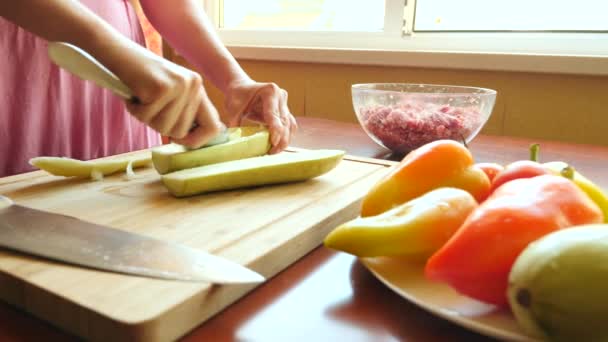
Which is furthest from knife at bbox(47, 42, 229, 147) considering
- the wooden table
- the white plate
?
the white plate

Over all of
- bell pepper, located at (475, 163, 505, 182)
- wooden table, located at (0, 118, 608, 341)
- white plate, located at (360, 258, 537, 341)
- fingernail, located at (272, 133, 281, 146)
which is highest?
bell pepper, located at (475, 163, 505, 182)

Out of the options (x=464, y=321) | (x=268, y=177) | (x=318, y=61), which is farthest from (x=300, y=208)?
(x=318, y=61)

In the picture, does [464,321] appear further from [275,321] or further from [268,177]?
[268,177]

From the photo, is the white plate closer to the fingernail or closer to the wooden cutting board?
the wooden cutting board

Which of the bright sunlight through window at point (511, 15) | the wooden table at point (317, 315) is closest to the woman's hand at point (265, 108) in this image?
the wooden table at point (317, 315)

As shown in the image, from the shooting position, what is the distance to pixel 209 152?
2.43 feet

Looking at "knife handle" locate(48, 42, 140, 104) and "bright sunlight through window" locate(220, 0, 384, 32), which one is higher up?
"bright sunlight through window" locate(220, 0, 384, 32)

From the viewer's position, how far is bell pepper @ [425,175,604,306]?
32 cm

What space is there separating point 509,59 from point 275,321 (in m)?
1.19

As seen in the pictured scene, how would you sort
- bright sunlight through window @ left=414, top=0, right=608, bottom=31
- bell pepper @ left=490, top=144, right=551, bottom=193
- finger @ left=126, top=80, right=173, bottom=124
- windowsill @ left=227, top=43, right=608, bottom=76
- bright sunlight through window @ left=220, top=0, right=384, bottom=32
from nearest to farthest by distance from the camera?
bell pepper @ left=490, top=144, right=551, bottom=193 < finger @ left=126, top=80, right=173, bottom=124 < windowsill @ left=227, top=43, right=608, bottom=76 < bright sunlight through window @ left=414, top=0, right=608, bottom=31 < bright sunlight through window @ left=220, top=0, right=384, bottom=32

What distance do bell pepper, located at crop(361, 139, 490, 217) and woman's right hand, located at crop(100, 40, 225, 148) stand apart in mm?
260

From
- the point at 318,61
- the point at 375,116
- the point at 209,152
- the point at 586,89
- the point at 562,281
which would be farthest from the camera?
the point at 318,61

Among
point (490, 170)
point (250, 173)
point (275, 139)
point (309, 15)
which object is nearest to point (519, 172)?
point (490, 170)

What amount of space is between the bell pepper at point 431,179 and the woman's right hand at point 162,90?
0.85ft
